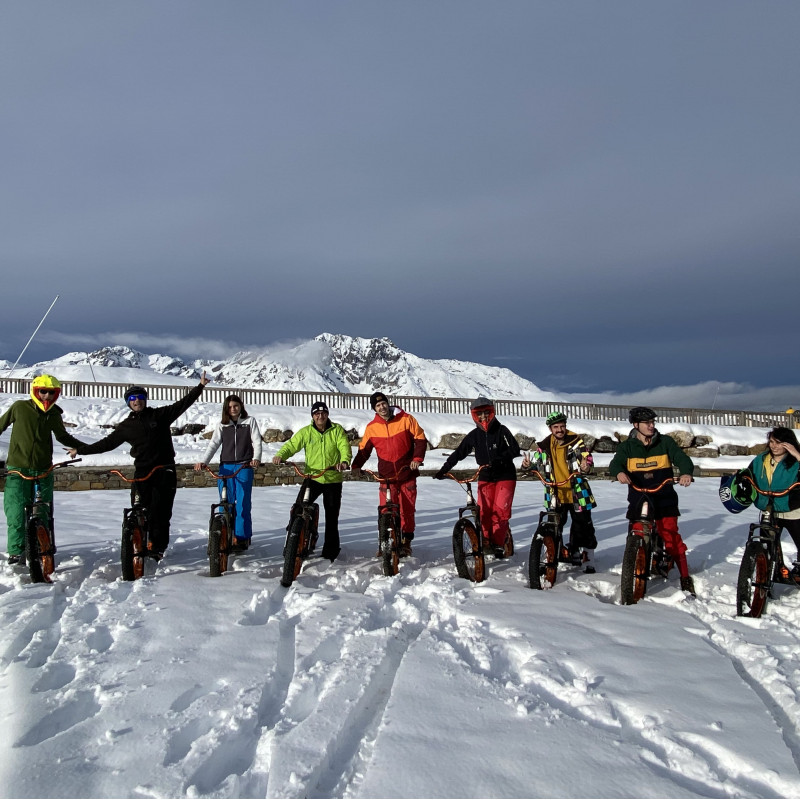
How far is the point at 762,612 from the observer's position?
5.15m

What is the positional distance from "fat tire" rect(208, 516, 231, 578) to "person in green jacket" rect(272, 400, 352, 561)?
3.16 ft

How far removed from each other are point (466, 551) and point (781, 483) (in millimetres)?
3030

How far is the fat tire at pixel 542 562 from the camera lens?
5867 mm

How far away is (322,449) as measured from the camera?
6.79 metres

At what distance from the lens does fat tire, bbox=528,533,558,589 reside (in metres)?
5.87

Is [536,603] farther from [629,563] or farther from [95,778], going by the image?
[95,778]

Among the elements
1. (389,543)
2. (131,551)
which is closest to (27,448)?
(131,551)

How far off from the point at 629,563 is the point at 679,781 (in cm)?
285

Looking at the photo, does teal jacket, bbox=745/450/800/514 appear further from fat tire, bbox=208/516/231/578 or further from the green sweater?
the green sweater

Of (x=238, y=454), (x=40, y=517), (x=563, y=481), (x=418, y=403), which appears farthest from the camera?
(x=418, y=403)

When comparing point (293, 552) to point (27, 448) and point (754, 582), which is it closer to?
point (27, 448)

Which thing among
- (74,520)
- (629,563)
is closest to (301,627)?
(629,563)

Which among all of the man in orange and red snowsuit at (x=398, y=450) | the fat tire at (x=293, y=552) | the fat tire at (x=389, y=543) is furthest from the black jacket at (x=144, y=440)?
the fat tire at (x=389, y=543)

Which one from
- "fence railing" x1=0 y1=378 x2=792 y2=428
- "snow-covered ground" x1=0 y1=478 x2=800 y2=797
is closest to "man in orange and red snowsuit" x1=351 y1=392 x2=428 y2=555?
"snow-covered ground" x1=0 y1=478 x2=800 y2=797
